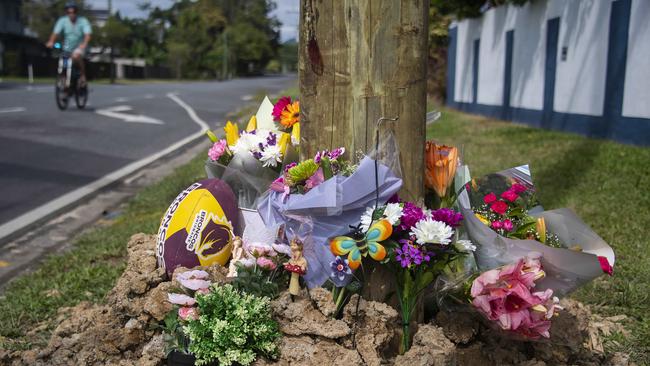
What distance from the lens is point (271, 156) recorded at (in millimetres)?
3020

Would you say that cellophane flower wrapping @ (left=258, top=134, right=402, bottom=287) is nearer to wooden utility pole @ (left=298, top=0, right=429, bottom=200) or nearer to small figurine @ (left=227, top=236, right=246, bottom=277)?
wooden utility pole @ (left=298, top=0, right=429, bottom=200)

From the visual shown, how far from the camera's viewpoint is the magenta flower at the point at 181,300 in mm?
2580

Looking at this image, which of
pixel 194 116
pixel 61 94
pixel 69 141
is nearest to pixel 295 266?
pixel 69 141

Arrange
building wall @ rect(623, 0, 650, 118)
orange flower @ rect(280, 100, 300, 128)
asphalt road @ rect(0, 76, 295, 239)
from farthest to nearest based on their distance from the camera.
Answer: building wall @ rect(623, 0, 650, 118) → asphalt road @ rect(0, 76, 295, 239) → orange flower @ rect(280, 100, 300, 128)

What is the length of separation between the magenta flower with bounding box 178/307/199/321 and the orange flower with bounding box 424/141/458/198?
109 cm

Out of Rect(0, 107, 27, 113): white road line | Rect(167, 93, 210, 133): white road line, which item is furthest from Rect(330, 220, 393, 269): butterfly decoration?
Rect(0, 107, 27, 113): white road line

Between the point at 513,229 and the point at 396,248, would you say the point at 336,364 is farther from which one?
the point at 513,229

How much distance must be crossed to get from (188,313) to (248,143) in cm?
92

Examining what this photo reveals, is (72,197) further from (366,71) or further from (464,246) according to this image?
(464,246)

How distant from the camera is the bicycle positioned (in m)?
14.2

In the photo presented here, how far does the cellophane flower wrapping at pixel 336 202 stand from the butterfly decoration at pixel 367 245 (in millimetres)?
79

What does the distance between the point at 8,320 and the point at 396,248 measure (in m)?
2.28

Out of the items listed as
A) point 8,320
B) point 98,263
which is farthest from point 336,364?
point 98,263

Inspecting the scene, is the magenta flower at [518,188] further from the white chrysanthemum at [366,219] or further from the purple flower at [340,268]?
the purple flower at [340,268]
